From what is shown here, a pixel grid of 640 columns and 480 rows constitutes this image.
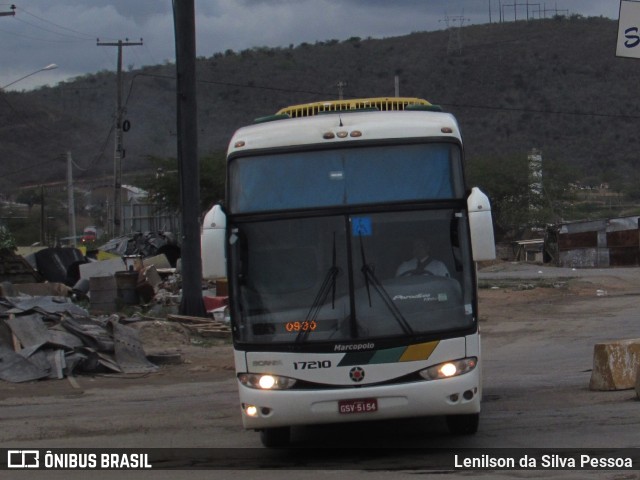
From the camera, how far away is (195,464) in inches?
351

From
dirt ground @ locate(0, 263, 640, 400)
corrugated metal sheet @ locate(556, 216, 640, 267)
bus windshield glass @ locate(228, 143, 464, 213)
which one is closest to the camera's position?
bus windshield glass @ locate(228, 143, 464, 213)

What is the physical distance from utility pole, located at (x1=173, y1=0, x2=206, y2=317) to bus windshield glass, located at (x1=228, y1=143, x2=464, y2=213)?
1276 cm

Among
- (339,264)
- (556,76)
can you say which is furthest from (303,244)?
(556,76)

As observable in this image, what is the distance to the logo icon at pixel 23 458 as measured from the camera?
364 inches

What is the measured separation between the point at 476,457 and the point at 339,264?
2.16 metres

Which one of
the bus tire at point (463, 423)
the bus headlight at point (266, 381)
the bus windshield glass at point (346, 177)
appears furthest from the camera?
the bus tire at point (463, 423)

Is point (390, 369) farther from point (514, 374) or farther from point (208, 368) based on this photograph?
point (208, 368)

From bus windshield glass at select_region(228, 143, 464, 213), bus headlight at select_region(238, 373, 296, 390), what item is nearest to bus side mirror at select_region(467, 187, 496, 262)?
bus windshield glass at select_region(228, 143, 464, 213)

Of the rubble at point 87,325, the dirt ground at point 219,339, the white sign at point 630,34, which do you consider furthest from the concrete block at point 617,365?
the rubble at point 87,325

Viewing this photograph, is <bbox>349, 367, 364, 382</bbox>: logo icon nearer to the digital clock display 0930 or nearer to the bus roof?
the digital clock display 0930

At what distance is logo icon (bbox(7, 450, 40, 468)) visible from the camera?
925 cm

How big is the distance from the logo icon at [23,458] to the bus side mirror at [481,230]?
15.3 ft

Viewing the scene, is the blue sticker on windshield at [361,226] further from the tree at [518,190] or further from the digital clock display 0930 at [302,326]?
the tree at [518,190]

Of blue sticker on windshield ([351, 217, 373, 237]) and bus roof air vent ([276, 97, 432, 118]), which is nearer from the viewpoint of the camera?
blue sticker on windshield ([351, 217, 373, 237])
